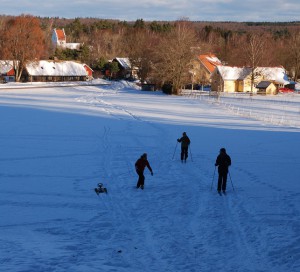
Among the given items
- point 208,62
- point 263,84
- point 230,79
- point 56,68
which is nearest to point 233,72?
point 230,79

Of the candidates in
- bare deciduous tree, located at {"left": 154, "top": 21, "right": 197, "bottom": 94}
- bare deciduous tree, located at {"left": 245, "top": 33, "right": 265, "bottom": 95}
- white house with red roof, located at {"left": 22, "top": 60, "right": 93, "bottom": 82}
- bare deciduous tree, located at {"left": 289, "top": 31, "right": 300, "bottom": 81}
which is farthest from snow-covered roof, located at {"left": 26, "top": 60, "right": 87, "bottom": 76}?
bare deciduous tree, located at {"left": 289, "top": 31, "right": 300, "bottom": 81}

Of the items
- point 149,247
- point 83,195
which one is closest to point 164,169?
point 83,195

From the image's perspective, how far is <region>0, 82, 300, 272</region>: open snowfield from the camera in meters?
8.79

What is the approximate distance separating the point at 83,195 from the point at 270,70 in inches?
2526

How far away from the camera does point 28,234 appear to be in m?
9.97

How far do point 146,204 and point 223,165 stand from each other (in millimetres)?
2634

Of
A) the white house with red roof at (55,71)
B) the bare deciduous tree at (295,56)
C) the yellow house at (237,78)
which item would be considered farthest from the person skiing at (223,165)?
the bare deciduous tree at (295,56)

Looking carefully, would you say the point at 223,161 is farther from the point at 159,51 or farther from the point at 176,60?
the point at 159,51

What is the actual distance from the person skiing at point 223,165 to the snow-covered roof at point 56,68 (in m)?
70.4

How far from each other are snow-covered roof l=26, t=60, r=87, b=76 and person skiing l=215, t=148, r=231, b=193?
7043 centimetres

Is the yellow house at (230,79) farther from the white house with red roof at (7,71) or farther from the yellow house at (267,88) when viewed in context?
the white house with red roof at (7,71)

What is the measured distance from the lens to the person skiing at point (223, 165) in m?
13.2

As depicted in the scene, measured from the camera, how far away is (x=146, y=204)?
40.6ft

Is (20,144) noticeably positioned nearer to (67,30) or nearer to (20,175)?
(20,175)
